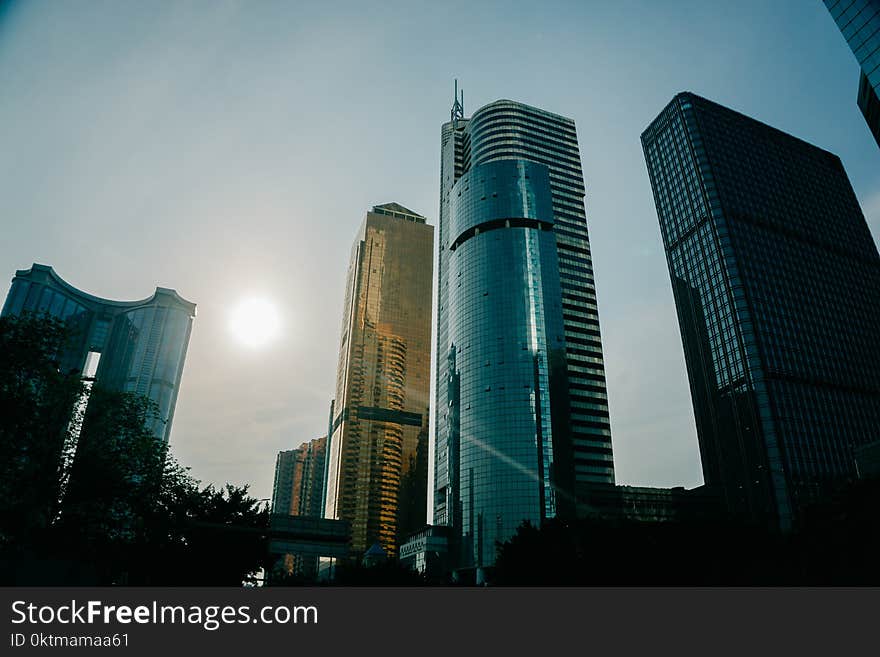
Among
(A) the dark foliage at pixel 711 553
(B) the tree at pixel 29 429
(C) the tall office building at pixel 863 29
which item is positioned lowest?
(A) the dark foliage at pixel 711 553

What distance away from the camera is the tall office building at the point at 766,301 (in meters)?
115

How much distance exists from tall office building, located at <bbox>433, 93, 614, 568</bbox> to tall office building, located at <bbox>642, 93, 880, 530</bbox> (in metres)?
26.1

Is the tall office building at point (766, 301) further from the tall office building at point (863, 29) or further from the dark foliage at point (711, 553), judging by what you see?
the tall office building at point (863, 29)

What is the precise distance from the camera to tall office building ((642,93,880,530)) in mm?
115375

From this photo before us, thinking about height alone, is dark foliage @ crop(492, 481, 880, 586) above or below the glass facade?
below

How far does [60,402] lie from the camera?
33.7m

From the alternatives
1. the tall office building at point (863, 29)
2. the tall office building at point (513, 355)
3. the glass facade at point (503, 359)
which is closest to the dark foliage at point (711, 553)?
the tall office building at point (863, 29)

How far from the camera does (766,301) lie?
418ft

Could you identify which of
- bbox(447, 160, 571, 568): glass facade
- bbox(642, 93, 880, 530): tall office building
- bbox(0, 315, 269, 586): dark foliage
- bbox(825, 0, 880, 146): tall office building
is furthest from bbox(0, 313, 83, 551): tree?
bbox(642, 93, 880, 530): tall office building

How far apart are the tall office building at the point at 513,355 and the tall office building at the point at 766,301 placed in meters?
26.1

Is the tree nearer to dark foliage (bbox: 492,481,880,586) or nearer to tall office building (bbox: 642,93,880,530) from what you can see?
dark foliage (bbox: 492,481,880,586)
